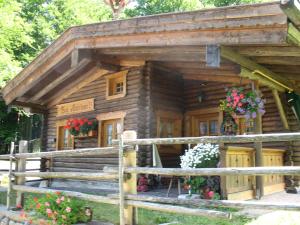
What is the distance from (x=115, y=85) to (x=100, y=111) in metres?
0.91

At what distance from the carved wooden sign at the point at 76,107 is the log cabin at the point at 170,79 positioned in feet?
0.11

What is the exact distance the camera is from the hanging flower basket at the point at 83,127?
10.5 meters

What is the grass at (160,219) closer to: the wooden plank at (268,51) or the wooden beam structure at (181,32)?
the wooden beam structure at (181,32)

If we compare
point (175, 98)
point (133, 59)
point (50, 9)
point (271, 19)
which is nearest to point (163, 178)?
point (175, 98)

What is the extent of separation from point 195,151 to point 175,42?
7.48 ft

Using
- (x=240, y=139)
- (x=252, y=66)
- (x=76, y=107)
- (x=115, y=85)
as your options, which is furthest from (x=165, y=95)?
(x=240, y=139)

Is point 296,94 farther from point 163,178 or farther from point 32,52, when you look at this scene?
point 32,52

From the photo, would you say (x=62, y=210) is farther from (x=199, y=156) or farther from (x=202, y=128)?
(x=202, y=128)

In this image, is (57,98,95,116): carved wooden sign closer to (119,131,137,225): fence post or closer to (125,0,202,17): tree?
(119,131,137,225): fence post

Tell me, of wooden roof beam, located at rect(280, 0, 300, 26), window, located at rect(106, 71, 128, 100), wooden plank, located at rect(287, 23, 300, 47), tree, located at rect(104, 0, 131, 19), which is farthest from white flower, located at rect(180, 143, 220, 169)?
tree, located at rect(104, 0, 131, 19)

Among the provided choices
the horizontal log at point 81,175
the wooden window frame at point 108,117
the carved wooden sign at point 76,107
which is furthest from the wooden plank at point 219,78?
the horizontal log at point 81,175

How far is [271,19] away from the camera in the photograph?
204 inches

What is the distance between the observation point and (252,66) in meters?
7.08

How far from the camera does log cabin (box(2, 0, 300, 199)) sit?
5914mm
